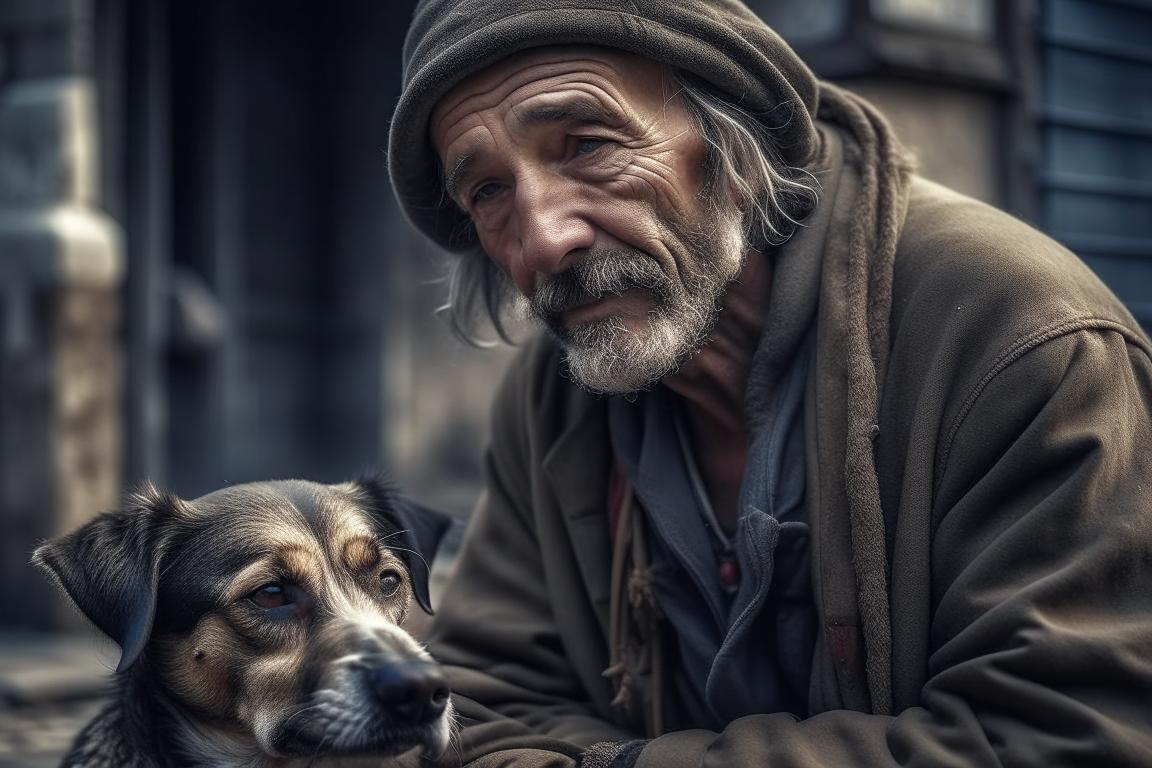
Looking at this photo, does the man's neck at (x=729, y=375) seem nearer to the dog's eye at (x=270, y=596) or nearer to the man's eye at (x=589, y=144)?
the man's eye at (x=589, y=144)

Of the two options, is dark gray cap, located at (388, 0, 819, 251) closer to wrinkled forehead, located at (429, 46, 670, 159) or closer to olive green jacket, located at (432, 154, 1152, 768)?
wrinkled forehead, located at (429, 46, 670, 159)

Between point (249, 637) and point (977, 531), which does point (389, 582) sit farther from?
point (977, 531)

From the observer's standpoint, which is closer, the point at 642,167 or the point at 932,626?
the point at 932,626

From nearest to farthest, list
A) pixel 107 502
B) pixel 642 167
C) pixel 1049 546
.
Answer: pixel 1049 546 < pixel 642 167 < pixel 107 502

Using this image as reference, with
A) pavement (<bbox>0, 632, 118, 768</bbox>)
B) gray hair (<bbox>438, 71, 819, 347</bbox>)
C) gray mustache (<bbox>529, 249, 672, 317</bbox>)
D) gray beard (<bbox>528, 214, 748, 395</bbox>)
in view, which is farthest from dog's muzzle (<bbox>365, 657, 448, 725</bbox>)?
pavement (<bbox>0, 632, 118, 768</bbox>)

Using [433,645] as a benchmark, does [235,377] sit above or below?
below

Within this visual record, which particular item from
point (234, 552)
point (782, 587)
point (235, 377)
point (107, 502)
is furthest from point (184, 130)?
point (782, 587)

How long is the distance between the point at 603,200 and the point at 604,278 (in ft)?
0.54

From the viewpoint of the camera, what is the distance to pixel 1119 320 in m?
2.44

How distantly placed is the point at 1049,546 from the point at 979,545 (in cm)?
14

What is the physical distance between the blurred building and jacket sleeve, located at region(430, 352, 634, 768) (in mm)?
858

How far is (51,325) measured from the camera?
23.1 feet

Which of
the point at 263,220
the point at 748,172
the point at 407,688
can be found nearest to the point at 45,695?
the point at 407,688

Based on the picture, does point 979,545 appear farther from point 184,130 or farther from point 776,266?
point 184,130
